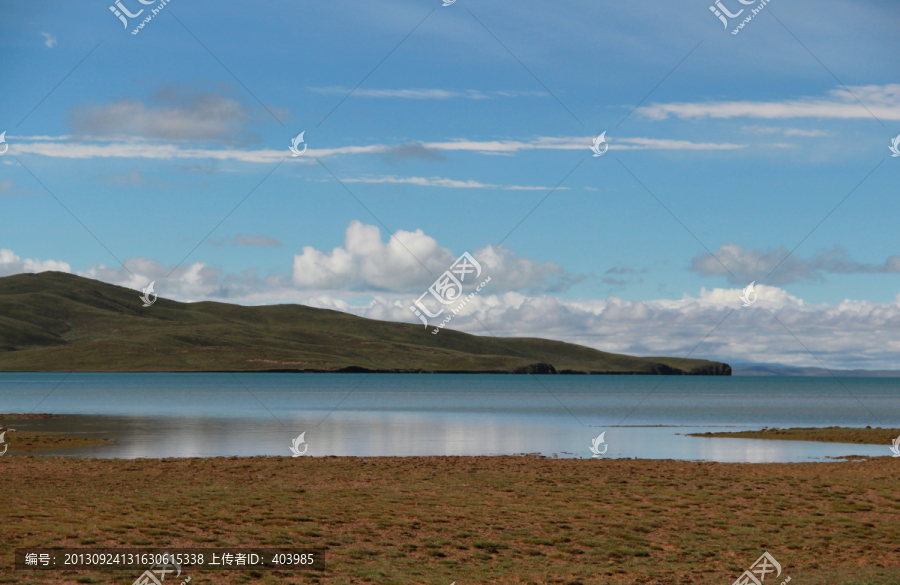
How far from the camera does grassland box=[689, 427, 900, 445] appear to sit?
54.6 metres

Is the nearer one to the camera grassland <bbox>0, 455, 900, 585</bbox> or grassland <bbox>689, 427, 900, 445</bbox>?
grassland <bbox>0, 455, 900, 585</bbox>

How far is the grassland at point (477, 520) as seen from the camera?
53.2 ft

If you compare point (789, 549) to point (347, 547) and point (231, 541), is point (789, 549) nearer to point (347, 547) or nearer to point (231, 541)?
point (347, 547)

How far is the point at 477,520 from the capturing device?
850 inches

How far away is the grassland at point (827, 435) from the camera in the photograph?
179ft

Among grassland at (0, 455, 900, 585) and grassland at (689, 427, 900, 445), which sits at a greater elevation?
grassland at (689, 427, 900, 445)

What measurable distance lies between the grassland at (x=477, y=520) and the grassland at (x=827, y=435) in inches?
924

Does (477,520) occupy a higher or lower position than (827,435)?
lower

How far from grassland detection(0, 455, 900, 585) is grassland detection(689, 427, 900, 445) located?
77.0ft

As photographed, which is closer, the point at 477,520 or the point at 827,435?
the point at 477,520

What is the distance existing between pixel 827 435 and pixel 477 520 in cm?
4783

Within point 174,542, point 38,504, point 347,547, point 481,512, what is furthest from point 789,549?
point 38,504

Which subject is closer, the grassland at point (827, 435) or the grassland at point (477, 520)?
the grassland at point (477, 520)

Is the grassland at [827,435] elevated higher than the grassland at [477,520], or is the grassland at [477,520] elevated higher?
the grassland at [827,435]
